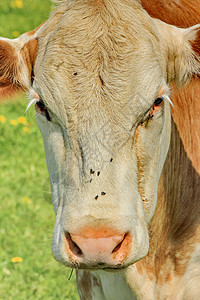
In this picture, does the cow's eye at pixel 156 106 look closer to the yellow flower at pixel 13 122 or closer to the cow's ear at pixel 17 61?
the cow's ear at pixel 17 61

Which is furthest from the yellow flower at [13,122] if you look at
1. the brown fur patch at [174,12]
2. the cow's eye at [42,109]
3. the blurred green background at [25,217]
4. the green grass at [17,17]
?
the cow's eye at [42,109]

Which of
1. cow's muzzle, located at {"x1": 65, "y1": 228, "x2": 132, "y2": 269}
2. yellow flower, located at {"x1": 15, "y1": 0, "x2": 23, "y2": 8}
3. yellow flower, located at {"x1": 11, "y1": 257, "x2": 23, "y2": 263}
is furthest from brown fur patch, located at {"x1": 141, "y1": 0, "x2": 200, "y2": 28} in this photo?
yellow flower, located at {"x1": 15, "y1": 0, "x2": 23, "y2": 8}

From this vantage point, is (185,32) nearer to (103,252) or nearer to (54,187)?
(54,187)

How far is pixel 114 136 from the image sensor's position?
330 centimetres

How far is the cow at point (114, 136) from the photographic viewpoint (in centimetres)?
319

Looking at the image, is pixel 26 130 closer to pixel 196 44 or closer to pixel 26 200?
pixel 26 200

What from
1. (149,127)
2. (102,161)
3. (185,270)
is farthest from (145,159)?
(185,270)

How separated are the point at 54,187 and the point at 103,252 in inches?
26.6

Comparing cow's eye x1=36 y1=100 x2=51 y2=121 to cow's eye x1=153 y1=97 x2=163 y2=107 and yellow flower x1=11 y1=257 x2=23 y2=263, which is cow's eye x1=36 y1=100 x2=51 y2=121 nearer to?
cow's eye x1=153 y1=97 x2=163 y2=107

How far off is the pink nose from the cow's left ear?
3.91 ft

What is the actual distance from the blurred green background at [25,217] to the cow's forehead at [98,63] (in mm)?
727

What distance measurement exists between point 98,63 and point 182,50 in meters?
0.71

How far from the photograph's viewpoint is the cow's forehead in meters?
3.35

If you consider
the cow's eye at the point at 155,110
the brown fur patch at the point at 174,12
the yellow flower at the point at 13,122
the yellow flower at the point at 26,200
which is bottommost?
the yellow flower at the point at 13,122
